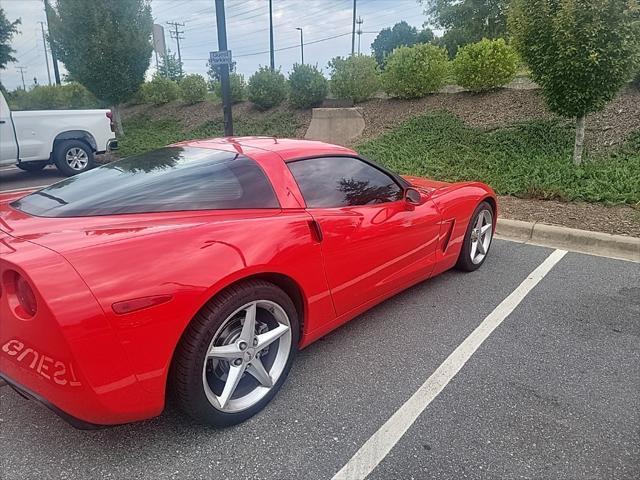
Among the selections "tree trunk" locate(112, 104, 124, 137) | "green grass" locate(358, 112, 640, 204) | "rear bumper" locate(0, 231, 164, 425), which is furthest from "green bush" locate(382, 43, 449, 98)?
"rear bumper" locate(0, 231, 164, 425)

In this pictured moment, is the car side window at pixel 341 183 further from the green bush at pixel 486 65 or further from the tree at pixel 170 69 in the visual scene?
Answer: the tree at pixel 170 69

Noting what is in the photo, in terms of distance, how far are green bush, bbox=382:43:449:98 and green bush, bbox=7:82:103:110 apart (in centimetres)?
1418

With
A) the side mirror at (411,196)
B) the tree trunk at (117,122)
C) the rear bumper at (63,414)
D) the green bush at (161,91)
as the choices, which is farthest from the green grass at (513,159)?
the green bush at (161,91)

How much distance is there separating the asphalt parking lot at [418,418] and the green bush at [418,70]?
863cm

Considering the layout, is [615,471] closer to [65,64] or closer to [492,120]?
[492,120]

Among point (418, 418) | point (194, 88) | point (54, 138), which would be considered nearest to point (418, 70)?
point (54, 138)

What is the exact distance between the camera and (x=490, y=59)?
9703 mm

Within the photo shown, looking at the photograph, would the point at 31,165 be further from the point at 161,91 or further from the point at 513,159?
the point at 161,91

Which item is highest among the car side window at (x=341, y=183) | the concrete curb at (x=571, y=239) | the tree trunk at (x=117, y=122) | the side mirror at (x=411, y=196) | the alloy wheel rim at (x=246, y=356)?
the tree trunk at (x=117, y=122)

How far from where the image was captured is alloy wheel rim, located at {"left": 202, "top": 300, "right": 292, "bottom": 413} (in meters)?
2.11

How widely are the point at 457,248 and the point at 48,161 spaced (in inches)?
347

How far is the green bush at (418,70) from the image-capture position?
10.7 metres

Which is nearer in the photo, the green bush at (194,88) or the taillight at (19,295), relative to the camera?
the taillight at (19,295)

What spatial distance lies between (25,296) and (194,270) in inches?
24.9
